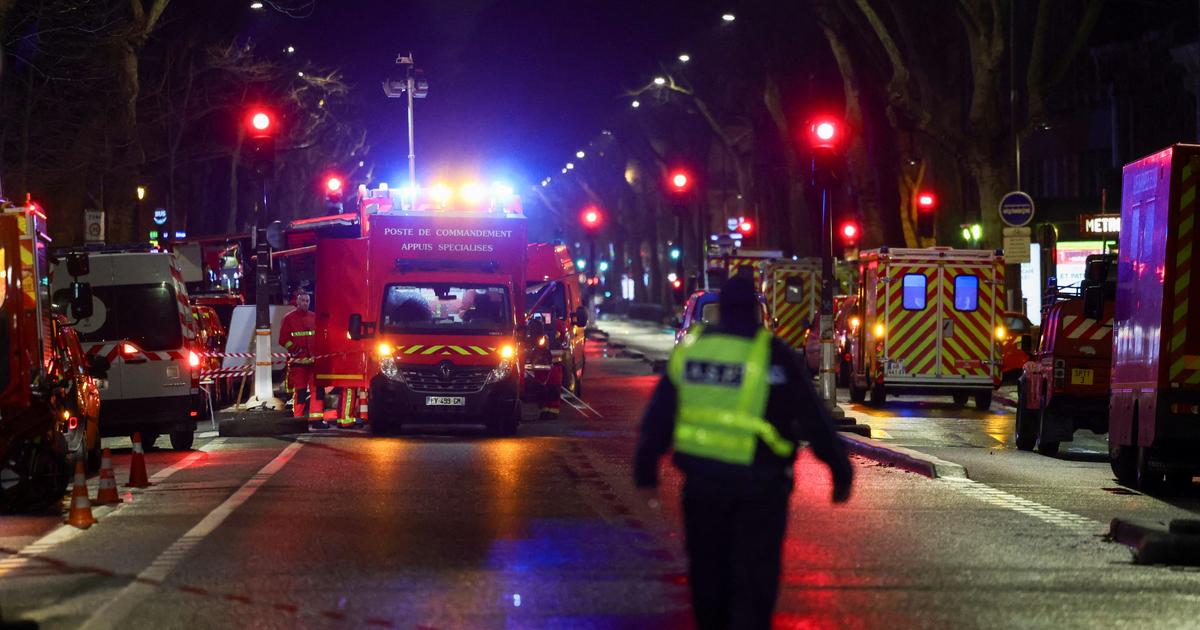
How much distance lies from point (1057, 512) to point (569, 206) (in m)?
120

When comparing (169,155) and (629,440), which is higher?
(169,155)

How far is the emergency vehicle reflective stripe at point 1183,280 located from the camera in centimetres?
1547

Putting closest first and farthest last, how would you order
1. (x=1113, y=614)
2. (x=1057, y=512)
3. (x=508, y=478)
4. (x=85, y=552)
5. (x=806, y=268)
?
1. (x=1113, y=614)
2. (x=85, y=552)
3. (x=1057, y=512)
4. (x=508, y=478)
5. (x=806, y=268)

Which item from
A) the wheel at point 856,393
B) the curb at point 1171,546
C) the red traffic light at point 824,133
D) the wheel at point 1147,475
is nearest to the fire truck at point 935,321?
the wheel at point 856,393

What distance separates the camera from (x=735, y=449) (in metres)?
7.21

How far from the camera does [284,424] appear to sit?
23.9 m

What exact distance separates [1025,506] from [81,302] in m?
9.26

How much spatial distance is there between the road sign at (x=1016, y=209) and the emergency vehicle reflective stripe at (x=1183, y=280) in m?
17.8

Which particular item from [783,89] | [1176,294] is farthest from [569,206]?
[1176,294]

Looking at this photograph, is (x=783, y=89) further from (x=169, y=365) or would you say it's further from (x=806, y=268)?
(x=169, y=365)

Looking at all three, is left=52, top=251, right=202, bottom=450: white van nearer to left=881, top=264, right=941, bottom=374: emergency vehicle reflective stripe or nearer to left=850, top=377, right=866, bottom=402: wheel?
left=881, top=264, right=941, bottom=374: emergency vehicle reflective stripe

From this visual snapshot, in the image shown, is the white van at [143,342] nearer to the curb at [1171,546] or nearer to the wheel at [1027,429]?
the wheel at [1027,429]

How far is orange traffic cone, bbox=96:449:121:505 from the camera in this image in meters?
14.9

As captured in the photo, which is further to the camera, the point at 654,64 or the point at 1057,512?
the point at 654,64
